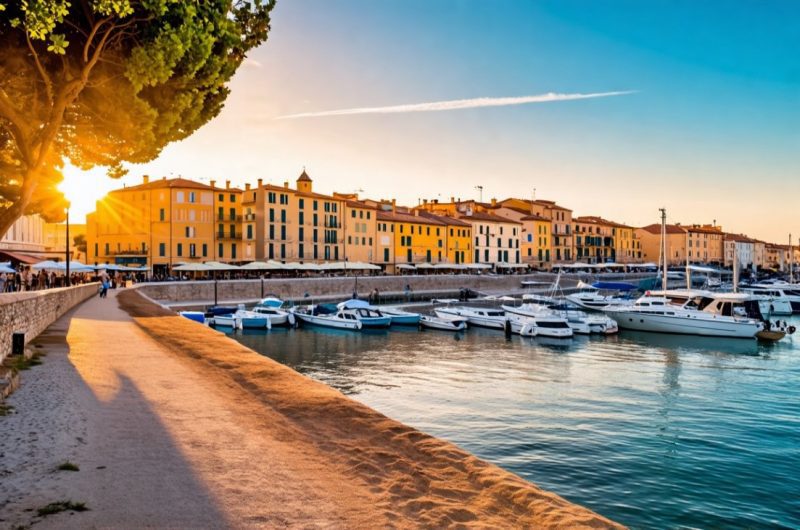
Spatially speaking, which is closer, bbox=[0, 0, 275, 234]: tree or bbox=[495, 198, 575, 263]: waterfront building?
bbox=[0, 0, 275, 234]: tree

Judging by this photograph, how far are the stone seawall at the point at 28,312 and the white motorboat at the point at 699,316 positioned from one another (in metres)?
38.7

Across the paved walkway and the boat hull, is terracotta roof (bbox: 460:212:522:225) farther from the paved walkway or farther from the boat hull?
the paved walkway

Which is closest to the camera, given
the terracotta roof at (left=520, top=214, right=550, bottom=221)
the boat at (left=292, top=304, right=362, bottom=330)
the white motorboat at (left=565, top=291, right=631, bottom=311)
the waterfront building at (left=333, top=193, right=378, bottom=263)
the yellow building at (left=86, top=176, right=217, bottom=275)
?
the boat at (left=292, top=304, right=362, bottom=330)

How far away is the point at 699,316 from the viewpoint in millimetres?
43750

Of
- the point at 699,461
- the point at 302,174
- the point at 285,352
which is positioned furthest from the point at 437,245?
the point at 699,461

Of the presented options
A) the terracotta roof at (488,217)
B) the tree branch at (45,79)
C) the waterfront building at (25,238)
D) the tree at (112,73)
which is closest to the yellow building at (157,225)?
the waterfront building at (25,238)

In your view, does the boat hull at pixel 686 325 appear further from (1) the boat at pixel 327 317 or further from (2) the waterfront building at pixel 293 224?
(2) the waterfront building at pixel 293 224

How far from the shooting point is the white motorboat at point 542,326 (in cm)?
4247

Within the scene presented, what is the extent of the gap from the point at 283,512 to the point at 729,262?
168846 mm

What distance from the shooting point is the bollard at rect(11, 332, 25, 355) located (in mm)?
15234


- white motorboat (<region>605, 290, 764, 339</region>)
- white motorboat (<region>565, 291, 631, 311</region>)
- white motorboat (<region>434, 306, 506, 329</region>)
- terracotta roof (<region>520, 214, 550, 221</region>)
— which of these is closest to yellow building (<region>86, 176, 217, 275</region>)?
white motorboat (<region>434, 306, 506, 329</region>)

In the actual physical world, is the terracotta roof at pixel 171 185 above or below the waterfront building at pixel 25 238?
above

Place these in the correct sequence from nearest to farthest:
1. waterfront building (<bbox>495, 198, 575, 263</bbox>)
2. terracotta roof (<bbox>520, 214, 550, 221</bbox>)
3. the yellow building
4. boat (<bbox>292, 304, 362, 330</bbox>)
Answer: boat (<bbox>292, 304, 362, 330</bbox>) < the yellow building < terracotta roof (<bbox>520, 214, 550, 221</bbox>) < waterfront building (<bbox>495, 198, 575, 263</bbox>)

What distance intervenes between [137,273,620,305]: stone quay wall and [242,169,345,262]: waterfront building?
10.9m
